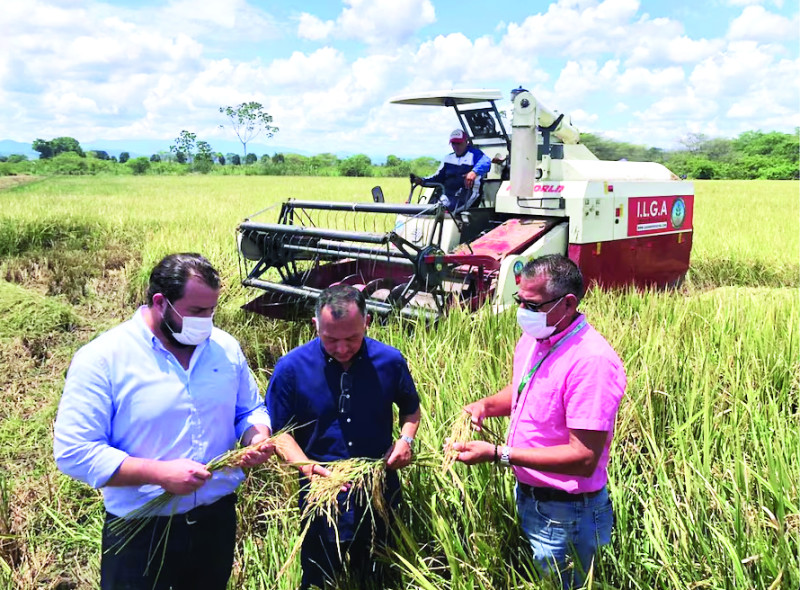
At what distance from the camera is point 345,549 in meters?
2.29

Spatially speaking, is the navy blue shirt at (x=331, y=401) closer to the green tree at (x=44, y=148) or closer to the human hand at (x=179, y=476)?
the human hand at (x=179, y=476)

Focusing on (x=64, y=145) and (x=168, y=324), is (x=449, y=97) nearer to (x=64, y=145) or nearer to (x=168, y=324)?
(x=168, y=324)

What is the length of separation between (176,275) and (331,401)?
0.68 meters

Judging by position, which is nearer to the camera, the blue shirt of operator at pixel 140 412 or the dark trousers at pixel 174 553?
the blue shirt of operator at pixel 140 412

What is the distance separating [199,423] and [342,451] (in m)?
0.50

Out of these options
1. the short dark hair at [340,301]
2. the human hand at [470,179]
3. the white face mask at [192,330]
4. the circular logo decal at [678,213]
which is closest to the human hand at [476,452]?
the short dark hair at [340,301]

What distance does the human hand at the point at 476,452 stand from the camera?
203 centimetres

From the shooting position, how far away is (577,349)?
1.97 metres

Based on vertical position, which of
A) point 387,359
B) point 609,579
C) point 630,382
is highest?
point 387,359

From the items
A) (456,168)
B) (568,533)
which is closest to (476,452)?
(568,533)

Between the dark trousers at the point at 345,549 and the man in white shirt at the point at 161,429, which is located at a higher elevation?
the man in white shirt at the point at 161,429

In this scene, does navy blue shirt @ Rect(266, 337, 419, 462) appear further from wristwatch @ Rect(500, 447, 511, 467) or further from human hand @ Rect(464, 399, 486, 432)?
wristwatch @ Rect(500, 447, 511, 467)

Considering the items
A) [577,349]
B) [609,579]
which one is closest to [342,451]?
[577,349]

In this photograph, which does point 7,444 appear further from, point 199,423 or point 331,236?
point 199,423
